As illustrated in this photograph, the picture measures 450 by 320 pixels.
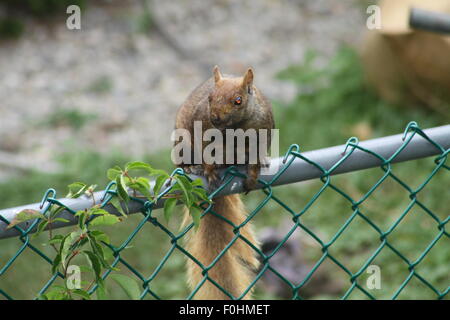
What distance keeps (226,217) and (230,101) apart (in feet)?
1.21

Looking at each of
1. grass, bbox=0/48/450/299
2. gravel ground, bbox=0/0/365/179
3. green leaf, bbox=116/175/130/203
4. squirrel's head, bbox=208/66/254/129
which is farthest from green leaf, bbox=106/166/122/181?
gravel ground, bbox=0/0/365/179

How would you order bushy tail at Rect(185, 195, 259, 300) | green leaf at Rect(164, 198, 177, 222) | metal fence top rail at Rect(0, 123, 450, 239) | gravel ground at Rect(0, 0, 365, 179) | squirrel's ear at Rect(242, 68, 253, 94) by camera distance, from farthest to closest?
gravel ground at Rect(0, 0, 365, 179) → squirrel's ear at Rect(242, 68, 253, 94) → bushy tail at Rect(185, 195, 259, 300) → metal fence top rail at Rect(0, 123, 450, 239) → green leaf at Rect(164, 198, 177, 222)

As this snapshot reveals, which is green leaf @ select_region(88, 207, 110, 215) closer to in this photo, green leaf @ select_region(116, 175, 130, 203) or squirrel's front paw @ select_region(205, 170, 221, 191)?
green leaf @ select_region(116, 175, 130, 203)

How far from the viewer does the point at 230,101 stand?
1.90 meters

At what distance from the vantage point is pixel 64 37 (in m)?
6.40

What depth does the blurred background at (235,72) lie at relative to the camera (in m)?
3.57

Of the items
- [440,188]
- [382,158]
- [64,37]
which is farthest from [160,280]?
[64,37]

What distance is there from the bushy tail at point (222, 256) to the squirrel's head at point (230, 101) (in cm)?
25

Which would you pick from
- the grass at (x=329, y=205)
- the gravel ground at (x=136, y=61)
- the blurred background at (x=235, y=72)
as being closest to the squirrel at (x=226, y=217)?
the grass at (x=329, y=205)

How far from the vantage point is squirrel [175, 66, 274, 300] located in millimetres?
1680

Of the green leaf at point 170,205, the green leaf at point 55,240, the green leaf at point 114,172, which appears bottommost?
the green leaf at point 55,240

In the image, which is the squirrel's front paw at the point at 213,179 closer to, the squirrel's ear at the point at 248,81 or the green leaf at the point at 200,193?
the green leaf at the point at 200,193
